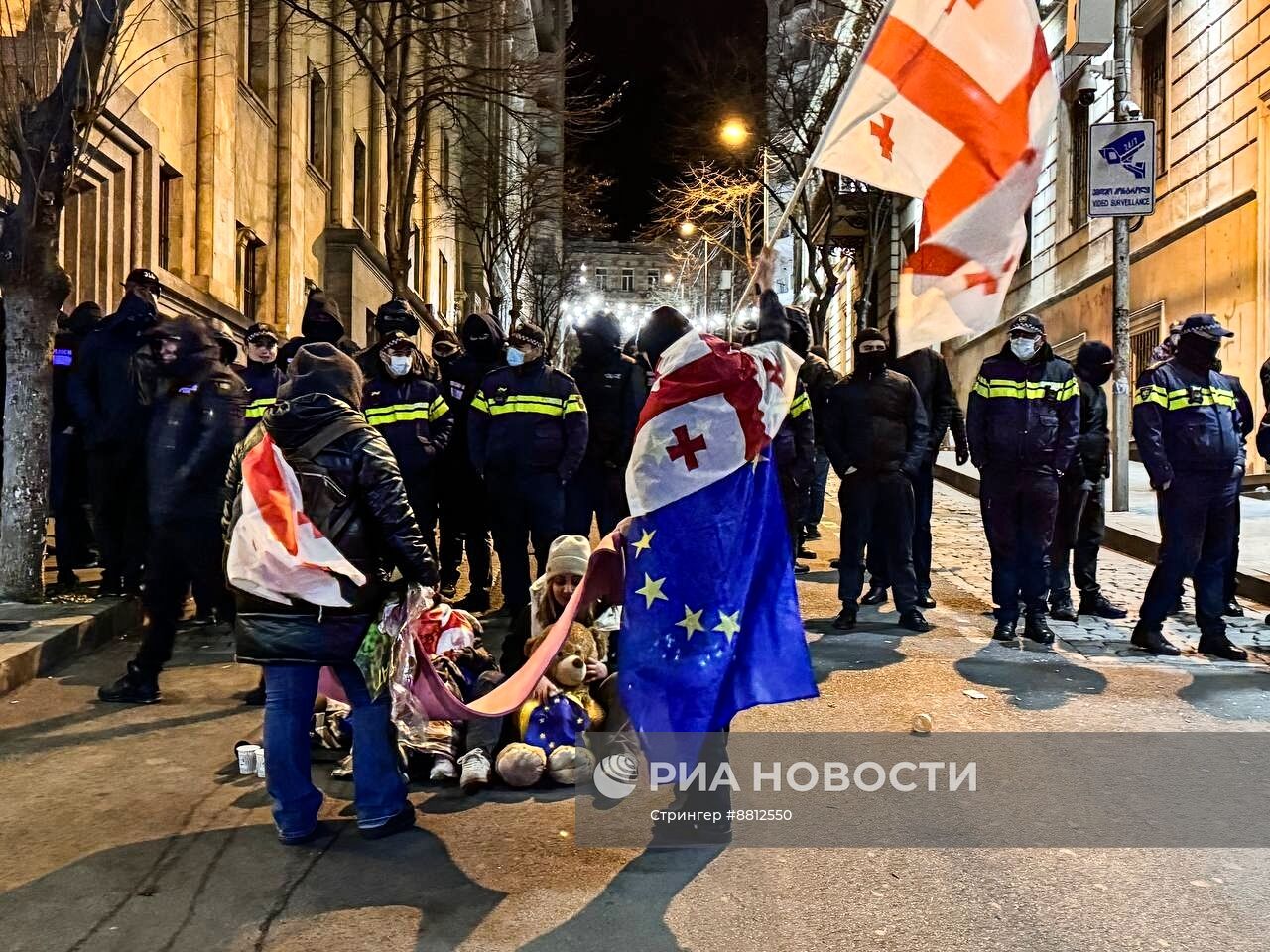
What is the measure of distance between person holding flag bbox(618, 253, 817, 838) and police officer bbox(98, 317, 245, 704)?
3.25m

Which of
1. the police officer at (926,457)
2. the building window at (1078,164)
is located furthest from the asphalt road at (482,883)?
the building window at (1078,164)

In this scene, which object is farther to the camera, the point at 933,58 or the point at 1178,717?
the point at 1178,717

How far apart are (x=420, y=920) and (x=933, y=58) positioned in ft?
10.8

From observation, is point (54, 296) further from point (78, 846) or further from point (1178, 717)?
point (1178, 717)

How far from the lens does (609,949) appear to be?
3.28m

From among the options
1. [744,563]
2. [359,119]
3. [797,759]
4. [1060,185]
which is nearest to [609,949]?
[744,563]

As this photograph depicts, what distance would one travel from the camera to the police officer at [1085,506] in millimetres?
8586

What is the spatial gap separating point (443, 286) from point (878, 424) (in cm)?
3589

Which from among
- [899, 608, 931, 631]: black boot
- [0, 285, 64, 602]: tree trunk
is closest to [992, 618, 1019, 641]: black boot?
[899, 608, 931, 631]: black boot

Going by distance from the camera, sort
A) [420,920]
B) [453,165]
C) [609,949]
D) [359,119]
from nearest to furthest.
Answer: [609,949]
[420,920]
[359,119]
[453,165]

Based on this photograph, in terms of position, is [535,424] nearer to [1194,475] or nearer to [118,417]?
[118,417]

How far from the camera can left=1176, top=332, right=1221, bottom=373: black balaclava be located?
7.37m

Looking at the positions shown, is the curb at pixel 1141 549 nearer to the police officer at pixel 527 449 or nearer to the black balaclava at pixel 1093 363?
the black balaclava at pixel 1093 363

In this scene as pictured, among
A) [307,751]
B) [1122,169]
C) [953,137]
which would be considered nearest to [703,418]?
[953,137]
